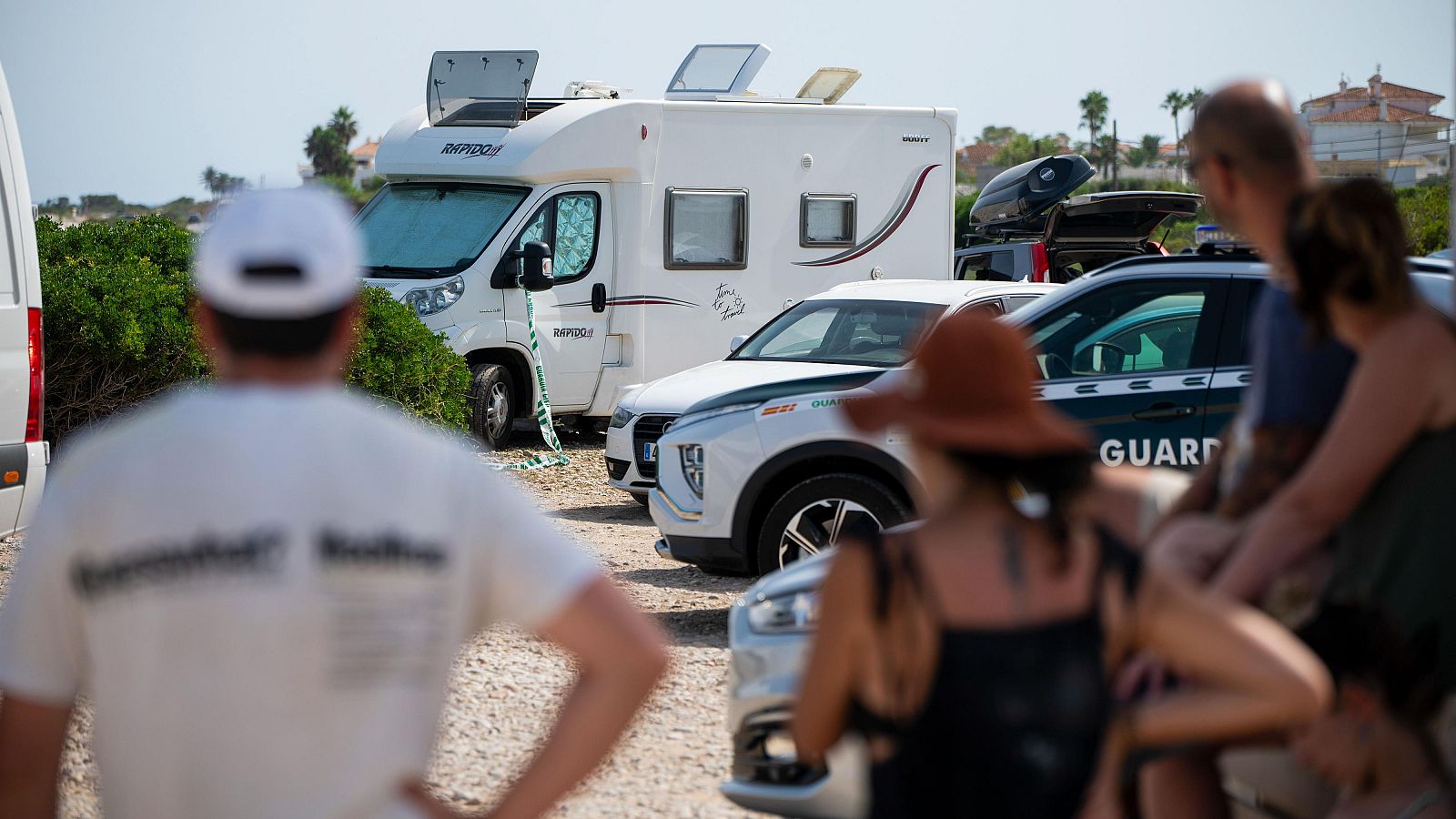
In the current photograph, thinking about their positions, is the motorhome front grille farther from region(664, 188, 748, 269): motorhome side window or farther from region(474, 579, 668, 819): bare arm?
region(474, 579, 668, 819): bare arm

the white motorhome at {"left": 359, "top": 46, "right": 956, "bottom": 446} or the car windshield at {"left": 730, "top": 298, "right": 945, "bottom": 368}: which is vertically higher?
the white motorhome at {"left": 359, "top": 46, "right": 956, "bottom": 446}

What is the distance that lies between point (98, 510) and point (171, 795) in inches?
12.5

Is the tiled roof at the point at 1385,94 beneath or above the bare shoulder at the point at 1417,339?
above

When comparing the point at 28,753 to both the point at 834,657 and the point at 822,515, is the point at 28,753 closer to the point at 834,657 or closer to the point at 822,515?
the point at 834,657

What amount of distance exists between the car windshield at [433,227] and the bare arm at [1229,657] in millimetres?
11031

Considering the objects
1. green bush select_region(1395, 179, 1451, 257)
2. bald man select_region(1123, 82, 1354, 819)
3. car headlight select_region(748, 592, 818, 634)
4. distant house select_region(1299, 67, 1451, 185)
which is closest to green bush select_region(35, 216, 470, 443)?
car headlight select_region(748, 592, 818, 634)

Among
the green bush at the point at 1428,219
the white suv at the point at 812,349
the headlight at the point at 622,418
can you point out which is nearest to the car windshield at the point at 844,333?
the white suv at the point at 812,349

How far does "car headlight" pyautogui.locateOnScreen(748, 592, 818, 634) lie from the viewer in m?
3.99

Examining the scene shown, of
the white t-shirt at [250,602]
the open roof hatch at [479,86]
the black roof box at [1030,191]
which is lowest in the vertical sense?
the white t-shirt at [250,602]

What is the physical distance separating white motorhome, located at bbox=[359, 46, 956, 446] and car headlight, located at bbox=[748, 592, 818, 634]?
28.0 ft

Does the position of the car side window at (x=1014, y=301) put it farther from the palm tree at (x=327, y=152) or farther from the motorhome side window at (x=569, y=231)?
the palm tree at (x=327, y=152)

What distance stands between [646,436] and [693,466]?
7.65ft

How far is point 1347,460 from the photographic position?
234cm

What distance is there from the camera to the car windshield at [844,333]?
9.59 metres
